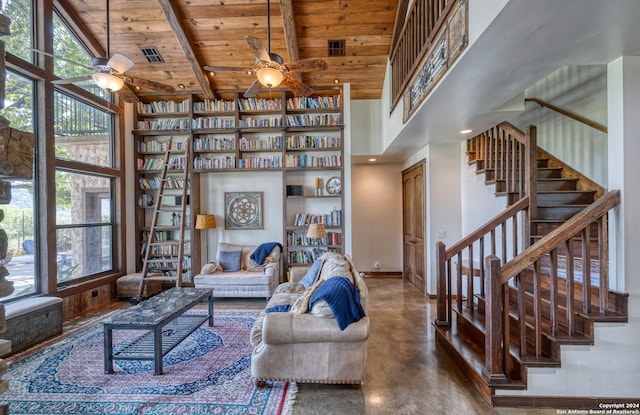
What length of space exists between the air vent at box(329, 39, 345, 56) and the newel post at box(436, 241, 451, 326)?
3468 millimetres

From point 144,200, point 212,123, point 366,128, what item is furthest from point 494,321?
point 144,200

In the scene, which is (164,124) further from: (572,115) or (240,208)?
(572,115)

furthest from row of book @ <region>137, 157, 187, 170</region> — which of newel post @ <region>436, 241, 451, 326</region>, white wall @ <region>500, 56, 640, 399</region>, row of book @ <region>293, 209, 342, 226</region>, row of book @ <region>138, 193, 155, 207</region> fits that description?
white wall @ <region>500, 56, 640, 399</region>

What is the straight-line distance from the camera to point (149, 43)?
15.2ft

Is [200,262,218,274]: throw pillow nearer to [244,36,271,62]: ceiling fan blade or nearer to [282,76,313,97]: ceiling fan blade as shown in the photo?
[282,76,313,97]: ceiling fan blade

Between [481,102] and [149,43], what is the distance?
497 cm

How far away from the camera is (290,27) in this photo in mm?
4082

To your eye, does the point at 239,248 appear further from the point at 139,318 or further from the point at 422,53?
the point at 422,53

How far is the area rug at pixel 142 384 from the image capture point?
2.12 meters

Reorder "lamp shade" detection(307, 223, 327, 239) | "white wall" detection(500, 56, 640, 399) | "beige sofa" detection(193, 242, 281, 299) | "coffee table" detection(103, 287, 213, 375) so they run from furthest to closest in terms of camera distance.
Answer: "lamp shade" detection(307, 223, 327, 239) → "beige sofa" detection(193, 242, 281, 299) → "coffee table" detection(103, 287, 213, 375) → "white wall" detection(500, 56, 640, 399)

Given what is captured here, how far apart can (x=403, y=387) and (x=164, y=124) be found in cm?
564

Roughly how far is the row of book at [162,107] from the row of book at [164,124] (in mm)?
169

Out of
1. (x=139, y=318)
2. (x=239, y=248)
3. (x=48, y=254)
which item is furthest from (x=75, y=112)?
(x=139, y=318)

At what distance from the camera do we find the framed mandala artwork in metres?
5.50
